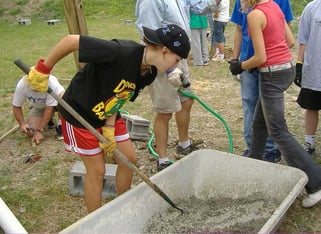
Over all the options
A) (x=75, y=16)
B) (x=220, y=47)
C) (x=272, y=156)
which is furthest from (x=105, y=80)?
(x=220, y=47)

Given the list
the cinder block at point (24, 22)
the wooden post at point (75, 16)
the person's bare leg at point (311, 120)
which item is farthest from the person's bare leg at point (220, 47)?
the cinder block at point (24, 22)

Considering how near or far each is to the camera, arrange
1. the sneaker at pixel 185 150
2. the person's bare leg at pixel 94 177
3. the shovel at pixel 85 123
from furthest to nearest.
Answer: the sneaker at pixel 185 150, the person's bare leg at pixel 94 177, the shovel at pixel 85 123

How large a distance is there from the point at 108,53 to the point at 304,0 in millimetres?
12922

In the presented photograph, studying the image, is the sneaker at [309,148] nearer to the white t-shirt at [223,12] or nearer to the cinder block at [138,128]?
the cinder block at [138,128]

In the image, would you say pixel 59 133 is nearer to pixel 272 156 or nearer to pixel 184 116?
pixel 184 116

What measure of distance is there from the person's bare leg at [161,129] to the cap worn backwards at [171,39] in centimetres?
111

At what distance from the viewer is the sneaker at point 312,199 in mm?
2883

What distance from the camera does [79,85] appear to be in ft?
8.22

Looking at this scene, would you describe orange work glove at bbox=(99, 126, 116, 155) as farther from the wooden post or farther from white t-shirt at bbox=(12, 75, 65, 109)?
white t-shirt at bbox=(12, 75, 65, 109)

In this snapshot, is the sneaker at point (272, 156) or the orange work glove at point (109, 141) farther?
the sneaker at point (272, 156)

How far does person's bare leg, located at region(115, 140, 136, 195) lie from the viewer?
2732 millimetres

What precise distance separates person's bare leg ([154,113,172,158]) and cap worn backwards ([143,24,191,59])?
A: 3.65ft

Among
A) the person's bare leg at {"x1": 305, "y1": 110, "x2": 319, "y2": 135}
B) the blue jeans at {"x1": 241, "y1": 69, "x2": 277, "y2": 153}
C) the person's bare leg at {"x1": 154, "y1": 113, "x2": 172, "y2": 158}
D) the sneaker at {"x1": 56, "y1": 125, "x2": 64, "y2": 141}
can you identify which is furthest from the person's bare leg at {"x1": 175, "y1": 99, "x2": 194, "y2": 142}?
the sneaker at {"x1": 56, "y1": 125, "x2": 64, "y2": 141}

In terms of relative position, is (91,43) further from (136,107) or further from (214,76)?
(214,76)
